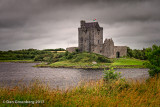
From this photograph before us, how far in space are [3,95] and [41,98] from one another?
206 centimetres

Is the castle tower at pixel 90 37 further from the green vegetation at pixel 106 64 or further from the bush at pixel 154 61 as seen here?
the bush at pixel 154 61

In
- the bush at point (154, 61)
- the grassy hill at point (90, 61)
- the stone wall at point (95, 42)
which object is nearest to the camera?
the bush at point (154, 61)

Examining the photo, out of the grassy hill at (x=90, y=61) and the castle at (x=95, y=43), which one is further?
the castle at (x=95, y=43)

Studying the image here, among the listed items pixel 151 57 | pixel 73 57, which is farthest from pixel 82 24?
pixel 151 57

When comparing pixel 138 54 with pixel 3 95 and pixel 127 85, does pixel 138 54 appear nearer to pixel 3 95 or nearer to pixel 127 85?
pixel 127 85

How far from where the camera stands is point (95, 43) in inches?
2078

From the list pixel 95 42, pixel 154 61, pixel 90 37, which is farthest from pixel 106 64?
pixel 154 61

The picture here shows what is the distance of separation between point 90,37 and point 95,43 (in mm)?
2893

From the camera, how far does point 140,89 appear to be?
28.0ft

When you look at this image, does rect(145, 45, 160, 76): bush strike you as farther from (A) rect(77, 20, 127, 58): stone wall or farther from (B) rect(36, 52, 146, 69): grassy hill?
(A) rect(77, 20, 127, 58): stone wall

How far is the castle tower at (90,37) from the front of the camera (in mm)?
52625

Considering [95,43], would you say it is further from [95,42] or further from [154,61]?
[154,61]

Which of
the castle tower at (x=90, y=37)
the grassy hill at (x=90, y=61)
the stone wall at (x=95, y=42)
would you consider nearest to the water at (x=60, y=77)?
the grassy hill at (x=90, y=61)

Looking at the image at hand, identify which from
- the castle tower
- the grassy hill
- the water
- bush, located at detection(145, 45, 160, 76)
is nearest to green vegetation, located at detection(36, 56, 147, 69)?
the grassy hill
